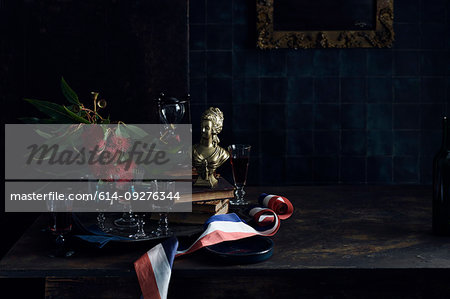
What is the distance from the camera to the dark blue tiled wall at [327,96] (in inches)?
115

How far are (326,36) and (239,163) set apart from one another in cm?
169

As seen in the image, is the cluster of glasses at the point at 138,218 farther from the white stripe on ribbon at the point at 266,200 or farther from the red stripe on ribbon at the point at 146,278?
the white stripe on ribbon at the point at 266,200

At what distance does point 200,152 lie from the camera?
4.50 feet

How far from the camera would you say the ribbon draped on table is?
913 mm

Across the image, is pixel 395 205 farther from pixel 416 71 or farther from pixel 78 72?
pixel 416 71

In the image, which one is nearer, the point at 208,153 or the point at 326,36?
the point at 208,153

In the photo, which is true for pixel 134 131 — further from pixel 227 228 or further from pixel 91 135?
pixel 227 228

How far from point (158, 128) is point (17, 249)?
67 centimetres

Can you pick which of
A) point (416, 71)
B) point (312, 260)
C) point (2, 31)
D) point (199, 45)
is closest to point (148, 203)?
point (312, 260)

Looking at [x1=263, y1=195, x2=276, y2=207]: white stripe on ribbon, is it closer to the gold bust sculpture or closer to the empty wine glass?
the gold bust sculpture

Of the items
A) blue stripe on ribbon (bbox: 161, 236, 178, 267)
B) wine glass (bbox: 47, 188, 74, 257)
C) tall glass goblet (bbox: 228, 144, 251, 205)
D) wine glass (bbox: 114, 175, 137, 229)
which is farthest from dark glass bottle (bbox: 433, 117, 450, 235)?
wine glass (bbox: 47, 188, 74, 257)

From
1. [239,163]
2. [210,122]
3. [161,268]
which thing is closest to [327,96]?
[239,163]

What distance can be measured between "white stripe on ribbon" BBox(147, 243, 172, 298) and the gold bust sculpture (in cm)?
39

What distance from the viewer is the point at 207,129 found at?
4.47 ft
